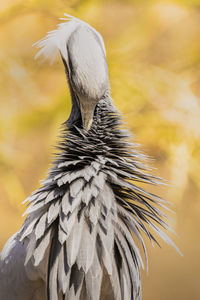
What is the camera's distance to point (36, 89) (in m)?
1.54

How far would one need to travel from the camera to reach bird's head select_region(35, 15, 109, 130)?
2.19ft

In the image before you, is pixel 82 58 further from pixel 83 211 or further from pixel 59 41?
pixel 83 211

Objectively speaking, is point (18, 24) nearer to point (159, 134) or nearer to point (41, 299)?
point (159, 134)

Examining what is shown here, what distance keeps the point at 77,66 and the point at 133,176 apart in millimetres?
246

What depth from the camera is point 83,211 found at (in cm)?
66

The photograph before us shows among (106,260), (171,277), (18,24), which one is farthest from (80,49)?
(171,277)

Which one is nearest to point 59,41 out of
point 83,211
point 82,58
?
point 82,58

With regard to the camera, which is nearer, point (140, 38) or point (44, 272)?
point (44, 272)

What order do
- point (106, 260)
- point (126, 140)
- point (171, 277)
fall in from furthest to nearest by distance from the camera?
point (171, 277) < point (126, 140) < point (106, 260)

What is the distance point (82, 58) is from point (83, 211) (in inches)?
11.4

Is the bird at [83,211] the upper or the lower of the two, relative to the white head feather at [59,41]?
lower

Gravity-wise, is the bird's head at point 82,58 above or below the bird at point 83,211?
above

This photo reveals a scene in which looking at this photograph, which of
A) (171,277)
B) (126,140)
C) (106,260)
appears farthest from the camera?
(171,277)

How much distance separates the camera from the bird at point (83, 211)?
638 millimetres
